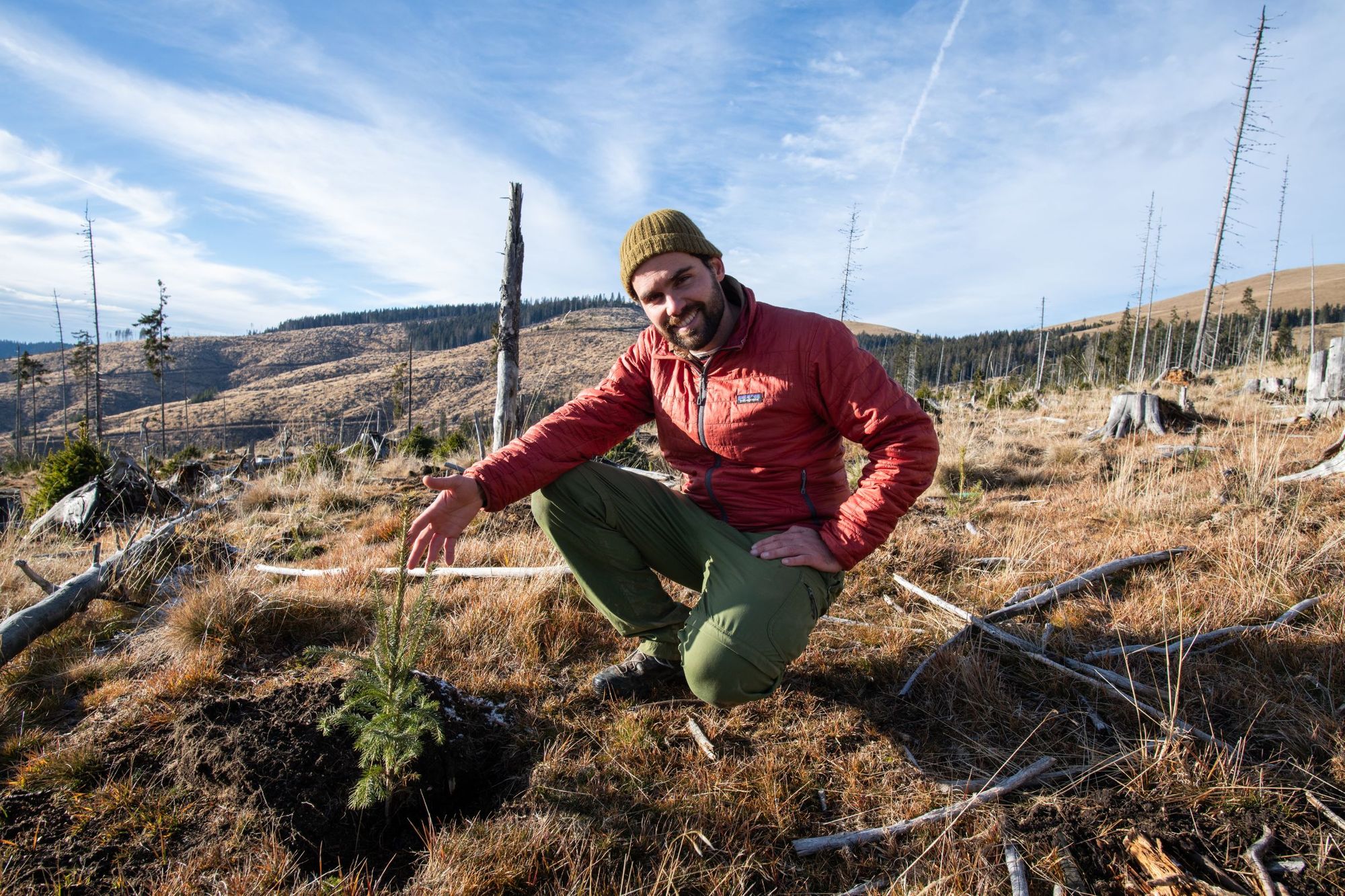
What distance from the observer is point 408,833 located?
72.6 inches

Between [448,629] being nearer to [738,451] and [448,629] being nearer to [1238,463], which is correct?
[738,451]

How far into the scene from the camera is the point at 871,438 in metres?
2.25

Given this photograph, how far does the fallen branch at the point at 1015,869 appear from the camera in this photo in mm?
1510

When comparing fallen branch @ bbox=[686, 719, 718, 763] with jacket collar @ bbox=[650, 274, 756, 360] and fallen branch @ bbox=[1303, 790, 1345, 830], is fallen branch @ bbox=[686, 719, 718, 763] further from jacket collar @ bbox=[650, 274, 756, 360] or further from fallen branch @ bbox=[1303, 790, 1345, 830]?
fallen branch @ bbox=[1303, 790, 1345, 830]

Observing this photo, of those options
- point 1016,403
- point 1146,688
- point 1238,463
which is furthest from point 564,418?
point 1016,403

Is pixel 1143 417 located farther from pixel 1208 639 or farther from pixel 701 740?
pixel 701 740

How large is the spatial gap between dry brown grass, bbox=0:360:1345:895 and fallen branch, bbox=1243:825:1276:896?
3 centimetres

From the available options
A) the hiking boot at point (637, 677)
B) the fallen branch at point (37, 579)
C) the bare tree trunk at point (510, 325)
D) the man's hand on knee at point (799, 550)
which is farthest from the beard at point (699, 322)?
the bare tree trunk at point (510, 325)

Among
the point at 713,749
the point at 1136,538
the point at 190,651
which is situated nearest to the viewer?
the point at 713,749

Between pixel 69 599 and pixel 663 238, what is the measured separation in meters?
3.50

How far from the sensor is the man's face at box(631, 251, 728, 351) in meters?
2.39

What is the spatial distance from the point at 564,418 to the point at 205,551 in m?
3.01

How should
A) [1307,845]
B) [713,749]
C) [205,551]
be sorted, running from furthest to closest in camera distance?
[205,551]
[713,749]
[1307,845]

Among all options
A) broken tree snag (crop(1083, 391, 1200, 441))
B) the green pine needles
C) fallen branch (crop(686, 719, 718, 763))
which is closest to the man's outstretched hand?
the green pine needles
